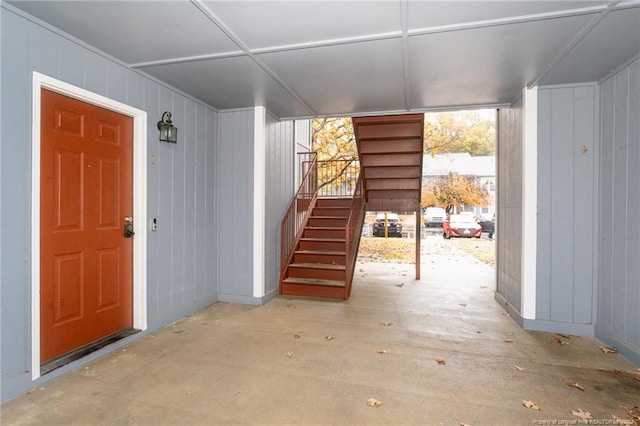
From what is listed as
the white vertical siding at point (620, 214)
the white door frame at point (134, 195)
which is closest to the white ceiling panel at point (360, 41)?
the white vertical siding at point (620, 214)

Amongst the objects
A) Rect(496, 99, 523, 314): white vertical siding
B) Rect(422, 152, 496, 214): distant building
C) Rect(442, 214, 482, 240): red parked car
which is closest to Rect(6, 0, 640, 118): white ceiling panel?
Rect(496, 99, 523, 314): white vertical siding

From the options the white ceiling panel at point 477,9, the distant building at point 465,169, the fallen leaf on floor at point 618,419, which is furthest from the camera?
the distant building at point 465,169

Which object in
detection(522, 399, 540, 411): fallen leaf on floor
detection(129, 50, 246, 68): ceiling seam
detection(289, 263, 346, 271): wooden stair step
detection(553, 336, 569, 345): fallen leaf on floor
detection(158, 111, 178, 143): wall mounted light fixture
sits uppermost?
detection(129, 50, 246, 68): ceiling seam

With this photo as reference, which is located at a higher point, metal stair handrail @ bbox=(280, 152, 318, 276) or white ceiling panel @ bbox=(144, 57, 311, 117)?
white ceiling panel @ bbox=(144, 57, 311, 117)

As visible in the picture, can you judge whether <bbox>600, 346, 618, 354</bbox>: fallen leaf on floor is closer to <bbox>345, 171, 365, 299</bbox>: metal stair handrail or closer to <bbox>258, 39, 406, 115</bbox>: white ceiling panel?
<bbox>345, 171, 365, 299</bbox>: metal stair handrail

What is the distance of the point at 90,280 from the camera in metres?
2.87

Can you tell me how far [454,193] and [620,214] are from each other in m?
13.4

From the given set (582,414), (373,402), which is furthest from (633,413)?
(373,402)

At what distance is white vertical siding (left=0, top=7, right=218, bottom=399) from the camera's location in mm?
2193

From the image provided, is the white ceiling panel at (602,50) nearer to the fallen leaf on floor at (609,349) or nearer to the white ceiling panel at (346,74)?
the white ceiling panel at (346,74)

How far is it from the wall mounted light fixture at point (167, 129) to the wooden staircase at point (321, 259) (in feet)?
8.84

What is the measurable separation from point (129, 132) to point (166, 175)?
602 mm

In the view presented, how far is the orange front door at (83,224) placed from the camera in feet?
8.18

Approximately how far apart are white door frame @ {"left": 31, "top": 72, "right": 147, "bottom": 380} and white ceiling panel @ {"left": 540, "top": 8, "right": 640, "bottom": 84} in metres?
4.15
